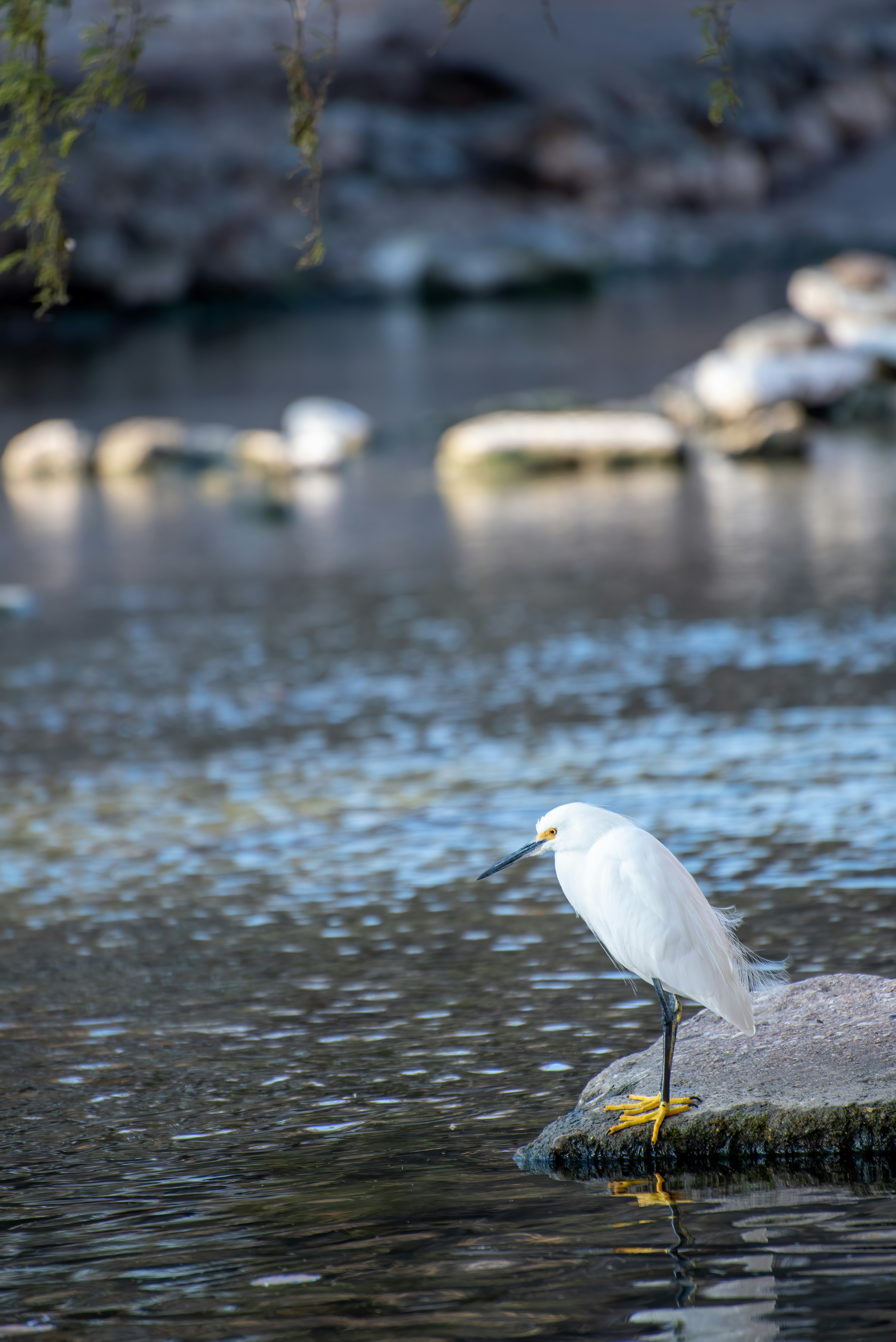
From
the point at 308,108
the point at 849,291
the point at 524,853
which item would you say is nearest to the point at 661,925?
the point at 524,853

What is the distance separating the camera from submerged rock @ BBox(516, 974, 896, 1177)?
457 cm

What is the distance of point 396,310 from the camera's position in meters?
53.7

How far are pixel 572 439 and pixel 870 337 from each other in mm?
6509

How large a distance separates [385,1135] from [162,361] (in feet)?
132

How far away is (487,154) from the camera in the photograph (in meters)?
60.1

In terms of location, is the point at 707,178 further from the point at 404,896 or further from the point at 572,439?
the point at 404,896

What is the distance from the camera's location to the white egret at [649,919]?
473cm

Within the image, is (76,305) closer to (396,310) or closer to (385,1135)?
(396,310)

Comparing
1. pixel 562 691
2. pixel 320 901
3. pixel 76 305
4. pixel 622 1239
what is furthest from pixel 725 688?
pixel 76 305

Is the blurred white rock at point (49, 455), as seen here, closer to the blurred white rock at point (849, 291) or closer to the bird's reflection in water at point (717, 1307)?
the blurred white rock at point (849, 291)

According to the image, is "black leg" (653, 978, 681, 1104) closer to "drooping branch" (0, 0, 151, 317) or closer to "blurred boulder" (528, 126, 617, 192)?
"drooping branch" (0, 0, 151, 317)

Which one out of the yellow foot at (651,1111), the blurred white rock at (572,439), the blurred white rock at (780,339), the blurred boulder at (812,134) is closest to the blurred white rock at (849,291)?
the blurred white rock at (780,339)

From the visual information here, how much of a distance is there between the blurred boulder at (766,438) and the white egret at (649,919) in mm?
19576

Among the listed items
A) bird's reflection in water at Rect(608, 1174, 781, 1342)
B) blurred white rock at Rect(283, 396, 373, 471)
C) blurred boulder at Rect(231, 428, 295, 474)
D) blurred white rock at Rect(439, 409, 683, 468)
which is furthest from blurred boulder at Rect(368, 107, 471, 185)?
bird's reflection in water at Rect(608, 1174, 781, 1342)
